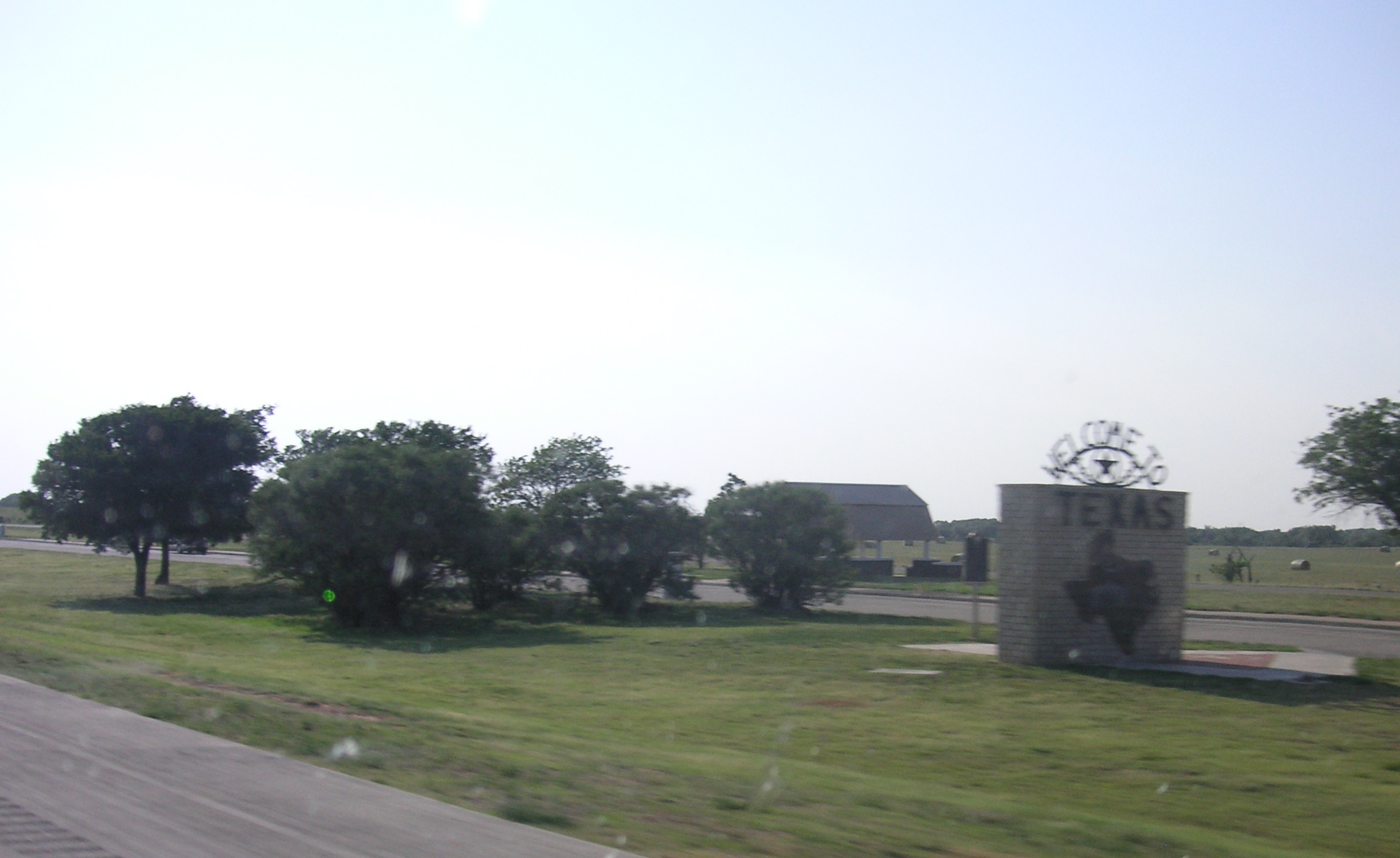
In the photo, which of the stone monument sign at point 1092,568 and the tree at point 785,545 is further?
the tree at point 785,545

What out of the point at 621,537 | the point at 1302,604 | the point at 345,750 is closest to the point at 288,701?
the point at 345,750

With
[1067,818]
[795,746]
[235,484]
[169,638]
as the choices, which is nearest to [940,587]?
[235,484]

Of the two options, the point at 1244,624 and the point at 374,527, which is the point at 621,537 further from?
the point at 1244,624

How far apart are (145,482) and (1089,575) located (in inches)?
1268

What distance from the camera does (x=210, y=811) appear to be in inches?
281

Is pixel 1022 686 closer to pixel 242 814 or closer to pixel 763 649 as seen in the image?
pixel 763 649

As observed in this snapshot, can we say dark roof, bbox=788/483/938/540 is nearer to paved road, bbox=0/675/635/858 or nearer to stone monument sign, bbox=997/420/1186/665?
stone monument sign, bbox=997/420/1186/665

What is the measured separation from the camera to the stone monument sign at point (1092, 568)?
1844 cm

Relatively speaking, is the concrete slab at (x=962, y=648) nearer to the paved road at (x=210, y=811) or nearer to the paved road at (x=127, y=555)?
the paved road at (x=210, y=811)

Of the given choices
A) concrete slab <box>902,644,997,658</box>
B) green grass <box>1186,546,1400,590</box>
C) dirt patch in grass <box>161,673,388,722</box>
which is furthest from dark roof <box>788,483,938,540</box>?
dirt patch in grass <box>161,673,388,722</box>

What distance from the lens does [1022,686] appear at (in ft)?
52.3

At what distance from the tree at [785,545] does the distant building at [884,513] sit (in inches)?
1739

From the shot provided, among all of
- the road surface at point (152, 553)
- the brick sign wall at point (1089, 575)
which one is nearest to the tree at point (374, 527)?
the brick sign wall at point (1089, 575)

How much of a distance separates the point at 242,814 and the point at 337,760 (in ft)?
5.87
